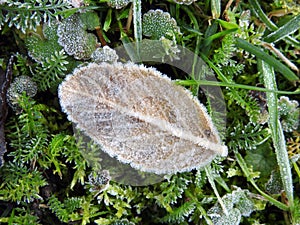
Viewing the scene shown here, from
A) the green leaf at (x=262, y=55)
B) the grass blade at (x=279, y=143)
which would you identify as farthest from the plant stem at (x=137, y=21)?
the grass blade at (x=279, y=143)

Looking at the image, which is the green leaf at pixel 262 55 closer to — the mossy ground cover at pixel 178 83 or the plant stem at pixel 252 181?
the mossy ground cover at pixel 178 83

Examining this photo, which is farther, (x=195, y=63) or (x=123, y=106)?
(x=195, y=63)

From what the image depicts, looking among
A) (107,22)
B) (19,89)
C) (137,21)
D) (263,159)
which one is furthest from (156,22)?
(263,159)

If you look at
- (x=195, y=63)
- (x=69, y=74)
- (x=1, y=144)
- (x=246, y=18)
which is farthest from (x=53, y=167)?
(x=246, y=18)

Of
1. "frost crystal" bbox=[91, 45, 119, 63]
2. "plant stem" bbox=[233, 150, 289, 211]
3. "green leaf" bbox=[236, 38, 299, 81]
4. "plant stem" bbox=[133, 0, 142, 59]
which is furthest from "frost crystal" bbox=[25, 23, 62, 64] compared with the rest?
"plant stem" bbox=[233, 150, 289, 211]

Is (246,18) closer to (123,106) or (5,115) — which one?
(123,106)

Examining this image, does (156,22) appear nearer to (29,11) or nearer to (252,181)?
(29,11)
